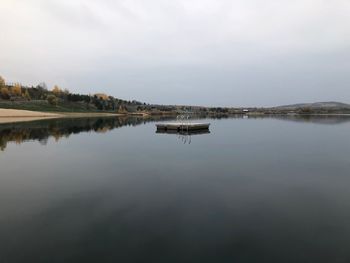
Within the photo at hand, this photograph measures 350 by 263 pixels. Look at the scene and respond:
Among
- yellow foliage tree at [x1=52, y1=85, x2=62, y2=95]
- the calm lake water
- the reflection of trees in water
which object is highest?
yellow foliage tree at [x1=52, y1=85, x2=62, y2=95]

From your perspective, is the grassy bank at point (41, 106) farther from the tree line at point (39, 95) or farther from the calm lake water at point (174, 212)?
the calm lake water at point (174, 212)

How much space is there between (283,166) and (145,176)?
39.3ft

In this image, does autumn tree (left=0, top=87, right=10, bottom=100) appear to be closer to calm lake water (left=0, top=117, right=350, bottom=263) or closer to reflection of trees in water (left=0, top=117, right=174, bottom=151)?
reflection of trees in water (left=0, top=117, right=174, bottom=151)

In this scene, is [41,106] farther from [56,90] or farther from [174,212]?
[174,212]

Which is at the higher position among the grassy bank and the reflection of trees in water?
the grassy bank

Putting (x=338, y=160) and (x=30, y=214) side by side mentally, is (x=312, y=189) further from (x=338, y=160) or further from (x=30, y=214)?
(x=30, y=214)

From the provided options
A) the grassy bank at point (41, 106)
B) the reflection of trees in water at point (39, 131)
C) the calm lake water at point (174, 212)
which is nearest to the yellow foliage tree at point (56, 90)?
the grassy bank at point (41, 106)

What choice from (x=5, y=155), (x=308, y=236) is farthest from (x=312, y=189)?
(x=5, y=155)

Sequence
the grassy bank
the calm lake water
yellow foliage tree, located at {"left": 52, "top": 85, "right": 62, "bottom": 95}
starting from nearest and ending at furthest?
1. the calm lake water
2. the grassy bank
3. yellow foliage tree, located at {"left": 52, "top": 85, "right": 62, "bottom": 95}

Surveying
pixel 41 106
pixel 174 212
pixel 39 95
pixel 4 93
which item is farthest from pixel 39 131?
pixel 39 95

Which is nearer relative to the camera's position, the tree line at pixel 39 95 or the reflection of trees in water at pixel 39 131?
the reflection of trees in water at pixel 39 131

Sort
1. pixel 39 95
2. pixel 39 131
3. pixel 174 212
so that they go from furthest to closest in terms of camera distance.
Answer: pixel 39 95 → pixel 39 131 → pixel 174 212

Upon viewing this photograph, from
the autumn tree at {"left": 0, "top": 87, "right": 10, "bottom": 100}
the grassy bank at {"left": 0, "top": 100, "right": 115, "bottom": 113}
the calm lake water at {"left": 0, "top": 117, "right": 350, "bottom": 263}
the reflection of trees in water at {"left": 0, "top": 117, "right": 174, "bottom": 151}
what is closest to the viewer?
the calm lake water at {"left": 0, "top": 117, "right": 350, "bottom": 263}

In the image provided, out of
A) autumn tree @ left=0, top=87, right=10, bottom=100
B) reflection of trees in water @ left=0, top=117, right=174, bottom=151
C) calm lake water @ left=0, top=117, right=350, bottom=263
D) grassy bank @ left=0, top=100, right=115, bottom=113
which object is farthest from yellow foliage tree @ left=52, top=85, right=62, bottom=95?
calm lake water @ left=0, top=117, right=350, bottom=263
